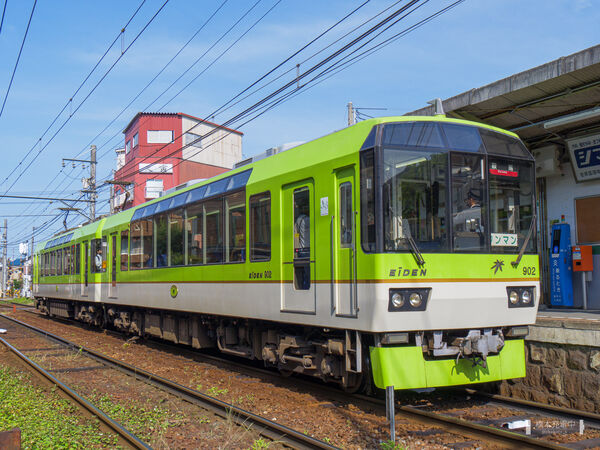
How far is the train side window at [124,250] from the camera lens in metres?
14.4

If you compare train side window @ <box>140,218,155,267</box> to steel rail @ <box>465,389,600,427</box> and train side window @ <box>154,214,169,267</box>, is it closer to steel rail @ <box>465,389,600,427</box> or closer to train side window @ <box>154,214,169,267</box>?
train side window @ <box>154,214,169,267</box>

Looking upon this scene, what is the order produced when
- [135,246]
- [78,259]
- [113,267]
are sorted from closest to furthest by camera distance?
[135,246]
[113,267]
[78,259]

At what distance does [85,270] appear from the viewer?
18344 millimetres

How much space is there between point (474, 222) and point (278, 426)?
124 inches

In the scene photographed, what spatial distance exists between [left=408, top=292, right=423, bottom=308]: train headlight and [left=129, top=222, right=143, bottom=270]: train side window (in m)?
8.59

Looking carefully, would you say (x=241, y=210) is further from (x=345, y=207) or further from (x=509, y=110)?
(x=509, y=110)

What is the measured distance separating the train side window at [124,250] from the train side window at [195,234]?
4.03 m

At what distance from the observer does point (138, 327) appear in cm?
1466

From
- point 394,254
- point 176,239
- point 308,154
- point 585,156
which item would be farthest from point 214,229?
point 585,156

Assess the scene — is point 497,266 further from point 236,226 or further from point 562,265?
point 562,265

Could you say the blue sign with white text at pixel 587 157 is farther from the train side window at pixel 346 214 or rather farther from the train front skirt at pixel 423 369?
the train side window at pixel 346 214

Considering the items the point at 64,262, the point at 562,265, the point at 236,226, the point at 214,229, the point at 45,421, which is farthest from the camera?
the point at 64,262

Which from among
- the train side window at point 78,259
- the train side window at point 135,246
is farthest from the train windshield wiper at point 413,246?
the train side window at point 78,259

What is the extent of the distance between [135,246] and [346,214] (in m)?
8.35
